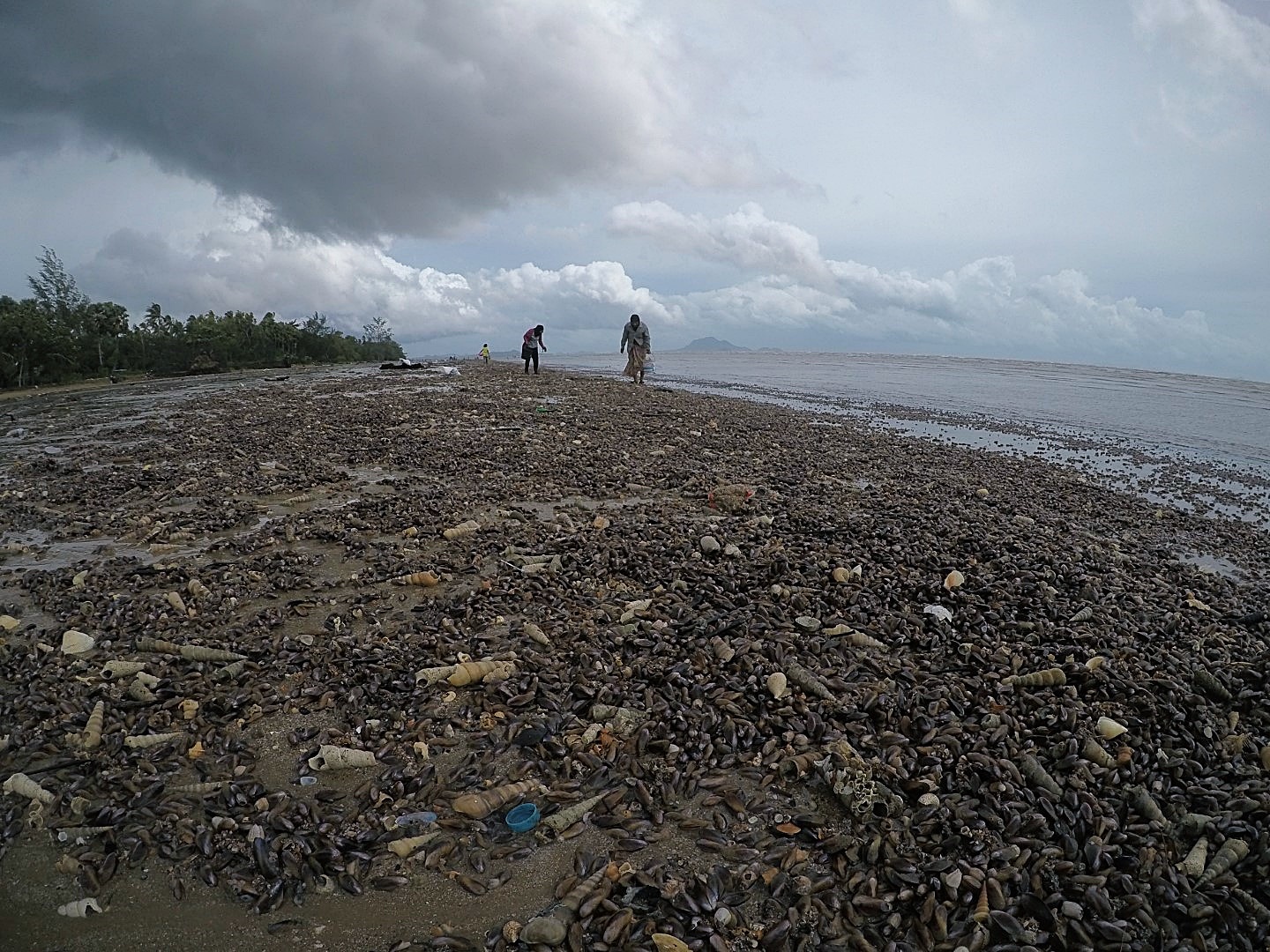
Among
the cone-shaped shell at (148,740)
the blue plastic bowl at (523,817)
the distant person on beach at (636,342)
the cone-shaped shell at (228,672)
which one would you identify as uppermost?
the distant person on beach at (636,342)

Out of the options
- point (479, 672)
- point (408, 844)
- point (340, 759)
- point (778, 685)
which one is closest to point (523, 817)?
point (408, 844)

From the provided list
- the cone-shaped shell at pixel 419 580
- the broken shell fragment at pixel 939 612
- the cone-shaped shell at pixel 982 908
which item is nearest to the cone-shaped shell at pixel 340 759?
the cone-shaped shell at pixel 419 580

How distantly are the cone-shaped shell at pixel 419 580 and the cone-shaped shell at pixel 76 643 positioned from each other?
2.44 metres

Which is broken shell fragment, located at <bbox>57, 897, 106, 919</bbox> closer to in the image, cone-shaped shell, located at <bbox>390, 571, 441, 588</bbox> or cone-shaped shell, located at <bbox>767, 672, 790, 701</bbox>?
cone-shaped shell, located at <bbox>390, 571, 441, 588</bbox>

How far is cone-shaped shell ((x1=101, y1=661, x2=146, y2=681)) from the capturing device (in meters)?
5.11

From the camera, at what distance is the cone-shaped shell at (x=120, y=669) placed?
5109 mm

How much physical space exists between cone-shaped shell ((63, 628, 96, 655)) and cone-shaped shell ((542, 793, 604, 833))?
4293 mm

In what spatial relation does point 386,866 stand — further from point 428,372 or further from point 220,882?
point 428,372

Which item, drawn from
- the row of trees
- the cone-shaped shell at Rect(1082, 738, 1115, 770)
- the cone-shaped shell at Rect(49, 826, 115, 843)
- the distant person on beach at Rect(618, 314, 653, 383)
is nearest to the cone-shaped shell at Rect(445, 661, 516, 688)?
the cone-shaped shell at Rect(49, 826, 115, 843)

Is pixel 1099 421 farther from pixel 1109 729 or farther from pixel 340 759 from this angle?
pixel 340 759

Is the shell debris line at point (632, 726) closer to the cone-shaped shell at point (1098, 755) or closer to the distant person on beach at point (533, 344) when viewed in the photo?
the cone-shaped shell at point (1098, 755)

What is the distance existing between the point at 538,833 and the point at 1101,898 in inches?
113

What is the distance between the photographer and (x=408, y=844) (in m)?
3.64

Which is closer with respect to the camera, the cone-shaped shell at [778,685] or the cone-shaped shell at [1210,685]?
the cone-shaped shell at [778,685]
